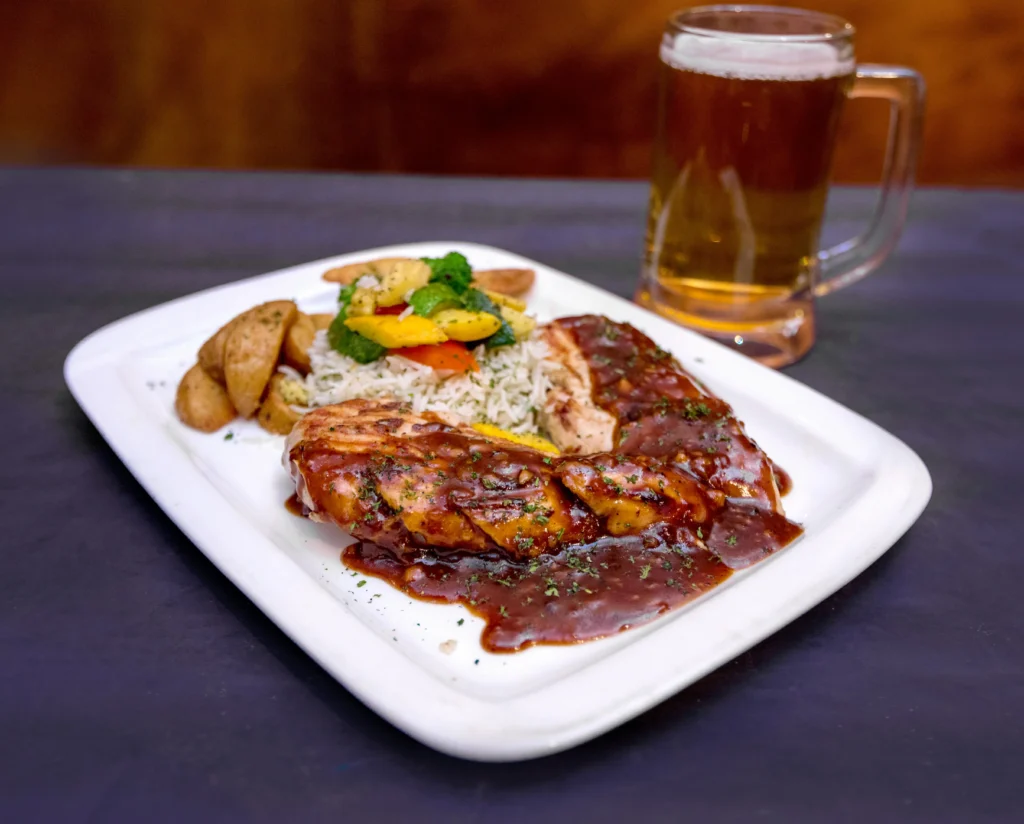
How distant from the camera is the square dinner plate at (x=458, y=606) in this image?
166 cm

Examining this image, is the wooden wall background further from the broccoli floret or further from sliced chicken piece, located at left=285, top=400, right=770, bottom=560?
sliced chicken piece, located at left=285, top=400, right=770, bottom=560

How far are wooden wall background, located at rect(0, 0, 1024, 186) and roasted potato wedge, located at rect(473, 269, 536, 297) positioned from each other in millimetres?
3145

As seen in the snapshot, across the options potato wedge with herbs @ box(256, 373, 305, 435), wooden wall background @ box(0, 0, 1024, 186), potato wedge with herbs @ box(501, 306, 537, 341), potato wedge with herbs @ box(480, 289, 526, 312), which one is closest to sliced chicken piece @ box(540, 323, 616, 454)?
potato wedge with herbs @ box(501, 306, 537, 341)

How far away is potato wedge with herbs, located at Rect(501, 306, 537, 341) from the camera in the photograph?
10.0 ft

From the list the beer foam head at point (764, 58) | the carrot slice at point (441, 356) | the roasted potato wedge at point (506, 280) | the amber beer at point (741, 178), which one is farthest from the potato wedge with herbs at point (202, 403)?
the beer foam head at point (764, 58)

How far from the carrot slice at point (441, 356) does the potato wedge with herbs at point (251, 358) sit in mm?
387

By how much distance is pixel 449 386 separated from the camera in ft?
9.53

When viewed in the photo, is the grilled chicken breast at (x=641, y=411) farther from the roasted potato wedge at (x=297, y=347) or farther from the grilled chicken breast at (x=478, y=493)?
the roasted potato wedge at (x=297, y=347)

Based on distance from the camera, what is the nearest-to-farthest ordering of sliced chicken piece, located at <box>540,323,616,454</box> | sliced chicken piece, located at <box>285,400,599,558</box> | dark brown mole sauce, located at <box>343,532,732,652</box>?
dark brown mole sauce, located at <box>343,532,732,652</box> < sliced chicken piece, located at <box>285,400,599,558</box> < sliced chicken piece, located at <box>540,323,616,454</box>

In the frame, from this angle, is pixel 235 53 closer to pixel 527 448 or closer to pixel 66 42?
pixel 66 42

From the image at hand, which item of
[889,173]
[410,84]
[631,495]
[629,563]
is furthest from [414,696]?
[410,84]

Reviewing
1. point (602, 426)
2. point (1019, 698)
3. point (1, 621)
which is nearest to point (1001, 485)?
point (1019, 698)

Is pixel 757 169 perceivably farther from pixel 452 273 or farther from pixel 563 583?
pixel 563 583

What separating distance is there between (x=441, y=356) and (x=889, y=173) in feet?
5.71
